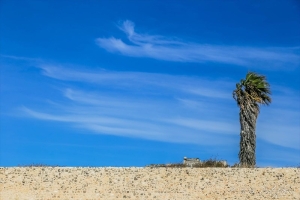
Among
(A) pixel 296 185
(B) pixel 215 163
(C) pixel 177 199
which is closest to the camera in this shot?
(C) pixel 177 199

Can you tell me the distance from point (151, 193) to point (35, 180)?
4147mm

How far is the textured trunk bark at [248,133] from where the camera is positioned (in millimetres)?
26453

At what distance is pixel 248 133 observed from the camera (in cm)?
2666

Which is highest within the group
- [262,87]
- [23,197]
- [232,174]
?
[262,87]

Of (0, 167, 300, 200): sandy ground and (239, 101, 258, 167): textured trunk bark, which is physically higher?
(239, 101, 258, 167): textured trunk bark

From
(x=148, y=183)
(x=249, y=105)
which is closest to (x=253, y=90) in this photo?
(x=249, y=105)

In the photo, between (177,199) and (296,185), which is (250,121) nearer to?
Answer: (296,185)

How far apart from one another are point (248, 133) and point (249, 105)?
4.21ft

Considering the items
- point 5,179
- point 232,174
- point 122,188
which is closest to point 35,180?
point 5,179

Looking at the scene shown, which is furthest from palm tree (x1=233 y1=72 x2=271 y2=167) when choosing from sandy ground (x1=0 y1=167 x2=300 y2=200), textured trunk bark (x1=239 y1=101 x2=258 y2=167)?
sandy ground (x1=0 y1=167 x2=300 y2=200)

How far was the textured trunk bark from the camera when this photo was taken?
2645cm

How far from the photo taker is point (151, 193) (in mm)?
19750

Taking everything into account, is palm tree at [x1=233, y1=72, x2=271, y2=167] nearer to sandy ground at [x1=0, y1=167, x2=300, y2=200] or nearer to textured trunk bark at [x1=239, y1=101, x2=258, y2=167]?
textured trunk bark at [x1=239, y1=101, x2=258, y2=167]

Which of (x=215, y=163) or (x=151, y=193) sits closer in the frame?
(x=151, y=193)
